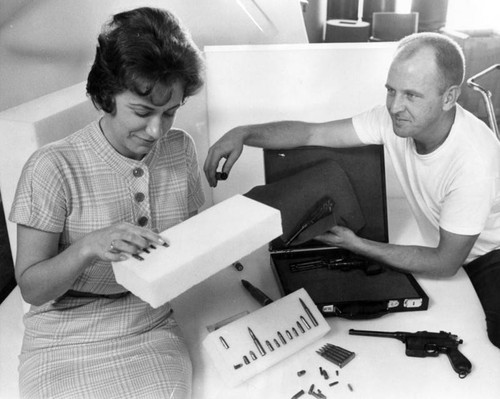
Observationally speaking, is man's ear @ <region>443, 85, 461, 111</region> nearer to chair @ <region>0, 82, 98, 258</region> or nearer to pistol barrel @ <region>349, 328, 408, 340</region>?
pistol barrel @ <region>349, 328, 408, 340</region>

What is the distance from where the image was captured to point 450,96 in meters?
1.44

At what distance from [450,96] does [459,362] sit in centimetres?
70

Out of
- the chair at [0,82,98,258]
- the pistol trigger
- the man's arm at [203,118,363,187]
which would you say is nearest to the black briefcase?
the man's arm at [203,118,363,187]

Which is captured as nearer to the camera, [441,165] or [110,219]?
[110,219]

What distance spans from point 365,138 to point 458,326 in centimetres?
64

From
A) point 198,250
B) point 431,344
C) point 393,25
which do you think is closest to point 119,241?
point 198,250

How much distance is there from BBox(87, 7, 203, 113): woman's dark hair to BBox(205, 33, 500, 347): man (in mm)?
488

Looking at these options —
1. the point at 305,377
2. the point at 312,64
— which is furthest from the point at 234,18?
the point at 305,377

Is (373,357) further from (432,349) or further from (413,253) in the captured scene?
(413,253)

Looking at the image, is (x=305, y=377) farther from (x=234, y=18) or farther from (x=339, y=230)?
(x=234, y=18)

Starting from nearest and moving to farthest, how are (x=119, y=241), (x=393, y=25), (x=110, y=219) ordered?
(x=119, y=241) → (x=110, y=219) → (x=393, y=25)

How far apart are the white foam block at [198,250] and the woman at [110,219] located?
4 cm

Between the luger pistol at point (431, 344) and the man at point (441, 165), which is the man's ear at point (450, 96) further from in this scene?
the luger pistol at point (431, 344)

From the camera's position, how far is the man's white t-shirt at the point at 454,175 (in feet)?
4.62
